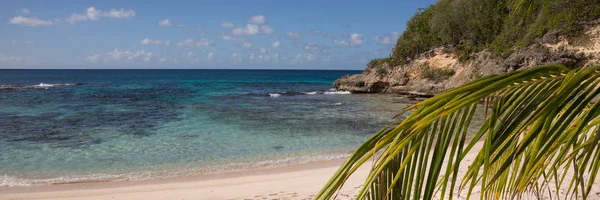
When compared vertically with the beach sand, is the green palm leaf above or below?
above

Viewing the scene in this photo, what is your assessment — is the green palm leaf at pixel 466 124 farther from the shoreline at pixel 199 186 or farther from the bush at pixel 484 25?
the bush at pixel 484 25

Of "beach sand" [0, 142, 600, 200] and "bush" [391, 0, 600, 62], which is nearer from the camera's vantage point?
"beach sand" [0, 142, 600, 200]

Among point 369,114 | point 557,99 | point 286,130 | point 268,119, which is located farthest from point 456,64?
point 557,99

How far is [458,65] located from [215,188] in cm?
2668

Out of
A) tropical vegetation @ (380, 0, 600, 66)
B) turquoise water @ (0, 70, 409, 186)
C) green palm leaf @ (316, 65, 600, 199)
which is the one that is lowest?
turquoise water @ (0, 70, 409, 186)

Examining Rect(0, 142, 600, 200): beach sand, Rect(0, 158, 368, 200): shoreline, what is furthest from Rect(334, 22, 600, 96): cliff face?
Rect(0, 158, 368, 200): shoreline

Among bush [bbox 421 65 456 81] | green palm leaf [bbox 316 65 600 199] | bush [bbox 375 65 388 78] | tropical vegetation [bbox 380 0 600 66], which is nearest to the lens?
green palm leaf [bbox 316 65 600 199]

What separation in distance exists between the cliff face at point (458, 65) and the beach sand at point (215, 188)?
55.2 ft

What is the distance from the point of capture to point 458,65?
31.4 meters

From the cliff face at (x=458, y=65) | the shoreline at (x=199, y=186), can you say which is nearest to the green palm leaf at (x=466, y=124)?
the shoreline at (x=199, y=186)

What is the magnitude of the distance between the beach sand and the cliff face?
663 inches

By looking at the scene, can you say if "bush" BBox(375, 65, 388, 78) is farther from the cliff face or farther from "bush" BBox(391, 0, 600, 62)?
"bush" BBox(391, 0, 600, 62)

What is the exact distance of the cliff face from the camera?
22.8 m

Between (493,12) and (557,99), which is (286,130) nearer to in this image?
(557,99)
